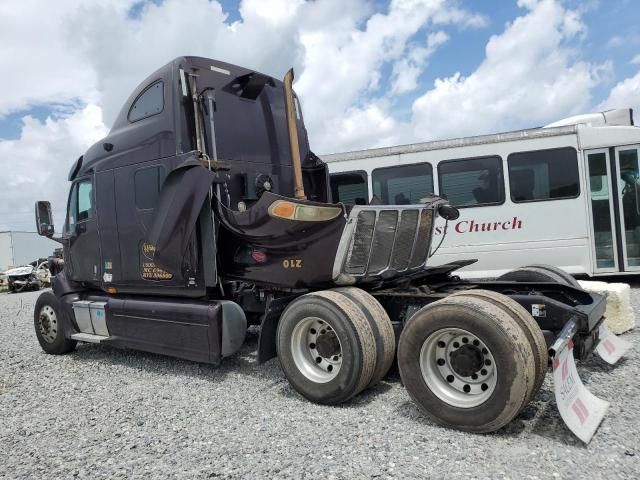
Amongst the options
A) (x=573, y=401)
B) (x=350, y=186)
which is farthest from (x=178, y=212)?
(x=350, y=186)

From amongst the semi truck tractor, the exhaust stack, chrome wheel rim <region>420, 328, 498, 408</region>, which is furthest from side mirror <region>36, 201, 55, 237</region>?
chrome wheel rim <region>420, 328, 498, 408</region>

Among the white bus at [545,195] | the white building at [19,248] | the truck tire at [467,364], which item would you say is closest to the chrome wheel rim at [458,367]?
the truck tire at [467,364]

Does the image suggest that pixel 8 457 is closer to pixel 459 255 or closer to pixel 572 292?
pixel 572 292

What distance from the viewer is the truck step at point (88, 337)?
6309 millimetres

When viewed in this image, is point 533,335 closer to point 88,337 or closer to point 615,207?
point 88,337

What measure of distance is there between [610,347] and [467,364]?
6.68ft

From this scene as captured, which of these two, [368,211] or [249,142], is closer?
[368,211]

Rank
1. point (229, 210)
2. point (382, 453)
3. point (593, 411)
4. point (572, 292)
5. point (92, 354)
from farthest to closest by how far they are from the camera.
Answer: point (92, 354)
point (229, 210)
point (572, 292)
point (593, 411)
point (382, 453)

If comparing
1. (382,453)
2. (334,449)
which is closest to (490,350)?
(382,453)

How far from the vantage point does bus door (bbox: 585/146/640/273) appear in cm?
985

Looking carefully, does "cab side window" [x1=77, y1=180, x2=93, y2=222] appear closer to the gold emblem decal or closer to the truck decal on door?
the truck decal on door

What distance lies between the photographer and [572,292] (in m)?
4.72

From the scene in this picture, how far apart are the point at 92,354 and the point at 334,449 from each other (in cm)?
482

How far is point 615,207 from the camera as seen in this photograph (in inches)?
392
